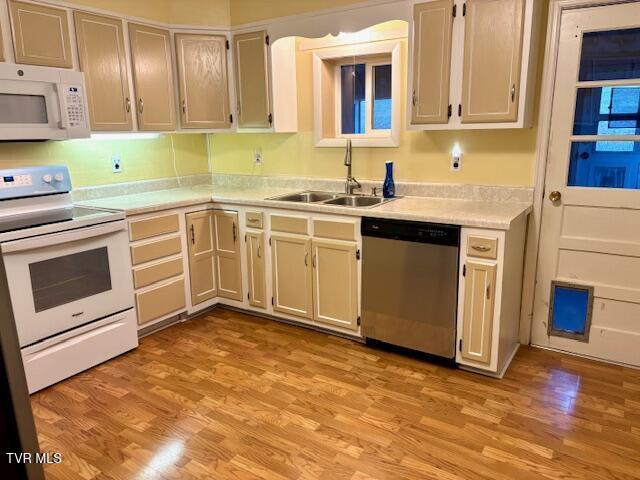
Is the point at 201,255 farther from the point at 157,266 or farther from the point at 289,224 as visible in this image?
the point at 289,224

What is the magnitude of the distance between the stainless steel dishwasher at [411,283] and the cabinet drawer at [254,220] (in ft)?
2.84

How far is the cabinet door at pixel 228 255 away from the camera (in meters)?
3.57

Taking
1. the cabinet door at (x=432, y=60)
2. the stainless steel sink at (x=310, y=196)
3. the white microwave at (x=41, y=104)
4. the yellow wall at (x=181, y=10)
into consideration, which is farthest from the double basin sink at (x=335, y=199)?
the yellow wall at (x=181, y=10)

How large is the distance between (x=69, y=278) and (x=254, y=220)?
4.16ft

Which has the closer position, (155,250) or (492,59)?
(492,59)

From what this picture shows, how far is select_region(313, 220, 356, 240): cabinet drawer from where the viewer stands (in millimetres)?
2979

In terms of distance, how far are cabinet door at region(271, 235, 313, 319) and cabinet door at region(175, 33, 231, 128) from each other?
1176 mm

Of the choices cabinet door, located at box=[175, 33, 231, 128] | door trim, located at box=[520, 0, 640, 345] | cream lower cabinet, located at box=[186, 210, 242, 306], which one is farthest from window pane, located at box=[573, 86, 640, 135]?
cabinet door, located at box=[175, 33, 231, 128]

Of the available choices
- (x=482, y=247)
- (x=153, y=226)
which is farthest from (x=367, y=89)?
(x=153, y=226)

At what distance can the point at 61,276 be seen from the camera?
265 cm

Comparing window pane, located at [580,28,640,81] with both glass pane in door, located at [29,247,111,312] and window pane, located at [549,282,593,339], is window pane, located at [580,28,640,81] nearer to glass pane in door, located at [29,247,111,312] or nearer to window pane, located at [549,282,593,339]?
window pane, located at [549,282,593,339]

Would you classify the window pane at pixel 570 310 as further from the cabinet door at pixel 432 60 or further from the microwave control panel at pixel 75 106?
the microwave control panel at pixel 75 106

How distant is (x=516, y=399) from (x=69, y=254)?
8.54 ft

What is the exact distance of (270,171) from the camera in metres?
4.01
